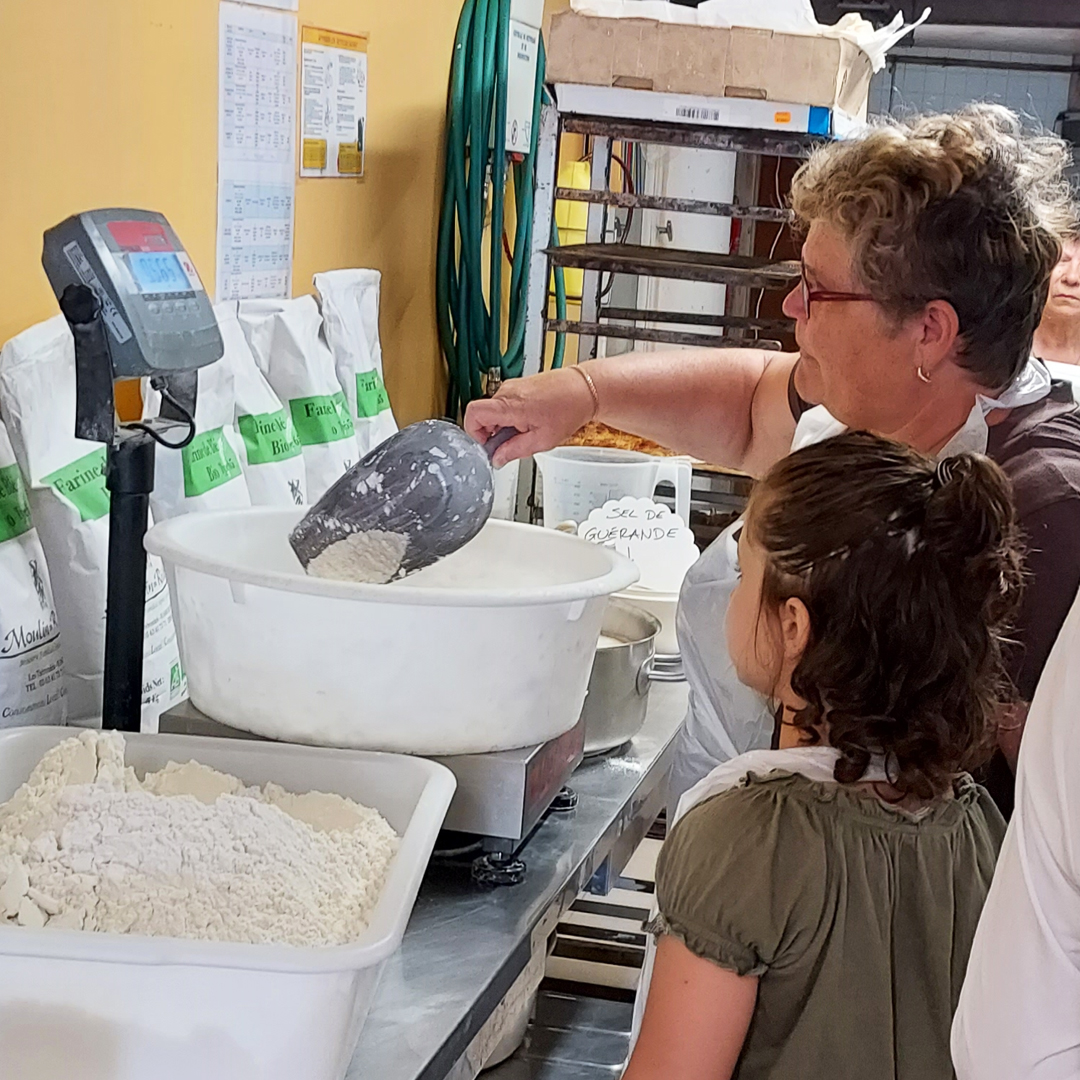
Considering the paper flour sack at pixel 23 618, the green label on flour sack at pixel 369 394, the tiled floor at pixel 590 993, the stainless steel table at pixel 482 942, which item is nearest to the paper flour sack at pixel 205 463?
the paper flour sack at pixel 23 618

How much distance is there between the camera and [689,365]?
2219 millimetres

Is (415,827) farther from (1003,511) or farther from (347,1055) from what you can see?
(1003,511)

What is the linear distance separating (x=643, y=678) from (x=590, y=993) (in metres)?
1.11

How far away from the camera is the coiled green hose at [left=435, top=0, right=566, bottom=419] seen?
111 inches

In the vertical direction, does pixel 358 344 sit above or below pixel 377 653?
above

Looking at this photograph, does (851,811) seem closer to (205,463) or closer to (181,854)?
(181,854)

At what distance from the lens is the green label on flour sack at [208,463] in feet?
5.77

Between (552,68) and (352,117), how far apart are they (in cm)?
43

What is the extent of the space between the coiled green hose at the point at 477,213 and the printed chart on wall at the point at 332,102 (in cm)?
36

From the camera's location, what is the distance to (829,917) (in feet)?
3.90

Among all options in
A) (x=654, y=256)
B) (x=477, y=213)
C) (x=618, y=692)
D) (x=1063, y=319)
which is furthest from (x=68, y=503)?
(x=1063, y=319)

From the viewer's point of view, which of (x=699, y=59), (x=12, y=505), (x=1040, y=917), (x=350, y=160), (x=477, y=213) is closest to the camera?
(x=1040, y=917)

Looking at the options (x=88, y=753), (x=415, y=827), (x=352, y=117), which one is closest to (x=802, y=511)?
(x=415, y=827)

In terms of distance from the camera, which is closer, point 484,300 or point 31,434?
point 31,434
